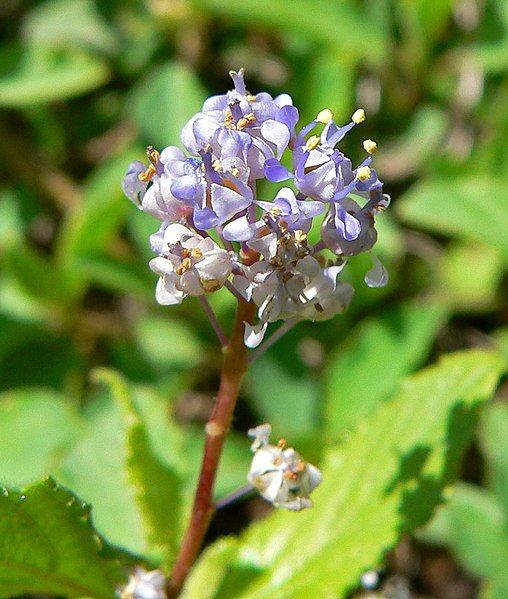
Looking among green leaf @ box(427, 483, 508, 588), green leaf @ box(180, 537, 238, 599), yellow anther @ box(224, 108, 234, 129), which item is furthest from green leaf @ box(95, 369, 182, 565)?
green leaf @ box(427, 483, 508, 588)

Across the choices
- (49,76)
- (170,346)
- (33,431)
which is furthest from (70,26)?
(33,431)

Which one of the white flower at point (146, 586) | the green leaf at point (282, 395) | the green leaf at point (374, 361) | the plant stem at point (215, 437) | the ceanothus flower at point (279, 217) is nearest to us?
the ceanothus flower at point (279, 217)

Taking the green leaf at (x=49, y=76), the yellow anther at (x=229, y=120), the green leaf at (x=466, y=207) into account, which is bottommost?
the green leaf at (x=466, y=207)

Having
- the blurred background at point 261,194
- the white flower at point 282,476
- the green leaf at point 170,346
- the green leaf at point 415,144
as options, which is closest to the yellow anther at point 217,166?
the white flower at point 282,476

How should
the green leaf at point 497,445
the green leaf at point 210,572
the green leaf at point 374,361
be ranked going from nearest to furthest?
the green leaf at point 210,572 → the green leaf at point 497,445 → the green leaf at point 374,361

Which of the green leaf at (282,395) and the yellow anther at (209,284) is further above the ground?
the yellow anther at (209,284)

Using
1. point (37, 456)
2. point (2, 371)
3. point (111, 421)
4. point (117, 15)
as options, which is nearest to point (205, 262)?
point (111, 421)

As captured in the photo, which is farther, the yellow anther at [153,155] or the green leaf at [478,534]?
the green leaf at [478,534]

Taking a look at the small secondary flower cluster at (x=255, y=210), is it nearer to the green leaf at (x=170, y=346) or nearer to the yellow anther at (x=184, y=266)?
the yellow anther at (x=184, y=266)
